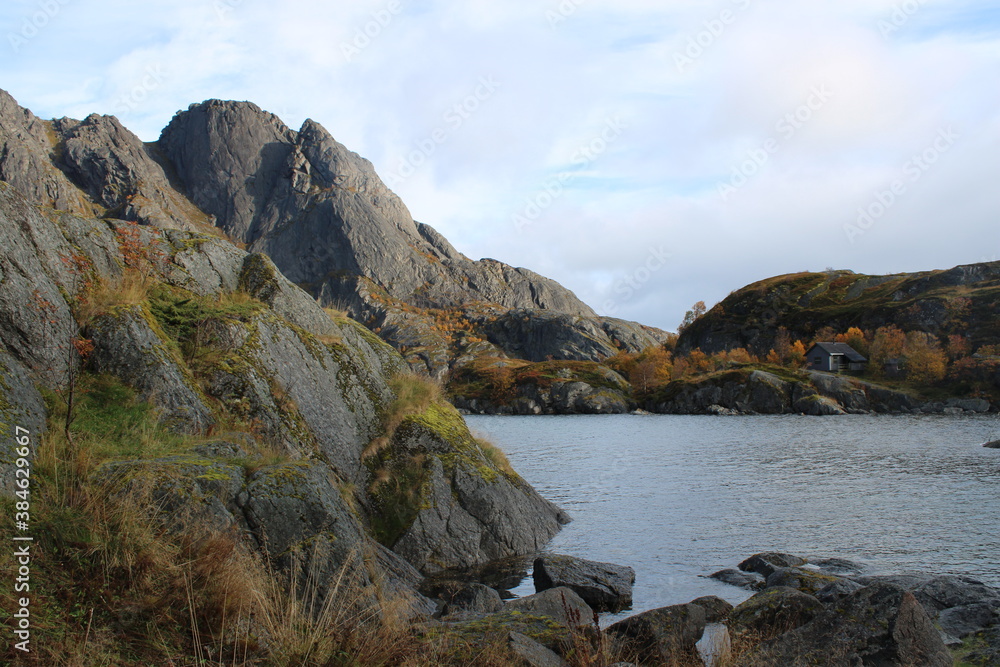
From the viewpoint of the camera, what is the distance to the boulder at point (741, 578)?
56.1 feet

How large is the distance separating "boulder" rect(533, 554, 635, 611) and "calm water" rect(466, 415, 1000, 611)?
1.75 ft

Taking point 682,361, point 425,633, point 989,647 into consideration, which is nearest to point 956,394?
point 682,361

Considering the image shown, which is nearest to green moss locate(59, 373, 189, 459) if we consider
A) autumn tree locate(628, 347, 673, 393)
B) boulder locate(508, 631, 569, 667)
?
boulder locate(508, 631, 569, 667)

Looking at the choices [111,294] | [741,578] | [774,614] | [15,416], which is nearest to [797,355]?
[741,578]

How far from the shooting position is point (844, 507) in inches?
1110

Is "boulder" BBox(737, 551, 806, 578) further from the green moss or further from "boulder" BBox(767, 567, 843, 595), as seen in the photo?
the green moss

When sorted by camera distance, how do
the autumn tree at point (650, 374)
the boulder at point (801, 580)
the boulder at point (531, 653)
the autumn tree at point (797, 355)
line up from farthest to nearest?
1. the autumn tree at point (650, 374)
2. the autumn tree at point (797, 355)
3. the boulder at point (801, 580)
4. the boulder at point (531, 653)

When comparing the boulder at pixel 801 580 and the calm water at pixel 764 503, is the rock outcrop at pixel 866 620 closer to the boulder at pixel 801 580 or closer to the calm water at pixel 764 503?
the boulder at pixel 801 580

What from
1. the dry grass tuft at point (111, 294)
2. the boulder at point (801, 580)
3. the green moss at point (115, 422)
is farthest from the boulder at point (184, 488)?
the boulder at point (801, 580)

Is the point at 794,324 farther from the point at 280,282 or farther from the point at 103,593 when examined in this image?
the point at 103,593

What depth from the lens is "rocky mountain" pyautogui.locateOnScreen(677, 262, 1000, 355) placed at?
134 metres

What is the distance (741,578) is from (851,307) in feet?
537

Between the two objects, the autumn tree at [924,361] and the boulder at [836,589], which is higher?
the autumn tree at [924,361]

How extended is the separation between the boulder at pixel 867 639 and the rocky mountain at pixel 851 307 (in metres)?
144
